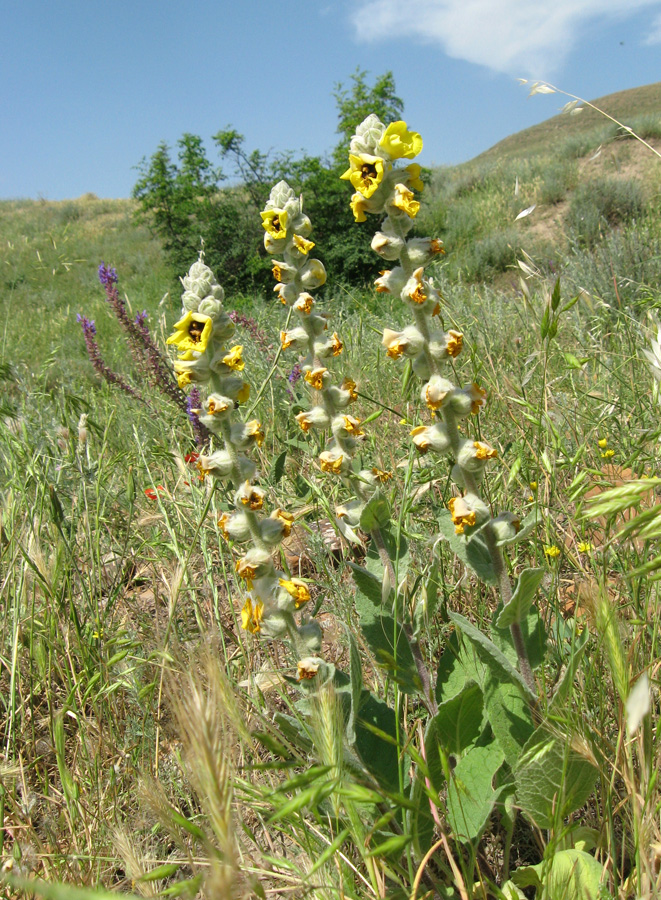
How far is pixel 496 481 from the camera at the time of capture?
6.17ft

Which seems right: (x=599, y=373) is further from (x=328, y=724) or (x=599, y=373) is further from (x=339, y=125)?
(x=339, y=125)

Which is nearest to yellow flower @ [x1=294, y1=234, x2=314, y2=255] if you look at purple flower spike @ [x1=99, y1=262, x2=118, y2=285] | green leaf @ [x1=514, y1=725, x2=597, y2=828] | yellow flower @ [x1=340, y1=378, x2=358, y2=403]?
yellow flower @ [x1=340, y1=378, x2=358, y2=403]

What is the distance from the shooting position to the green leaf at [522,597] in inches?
44.0

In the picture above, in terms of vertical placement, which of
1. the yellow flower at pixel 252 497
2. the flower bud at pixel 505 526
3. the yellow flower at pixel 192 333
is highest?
the yellow flower at pixel 192 333

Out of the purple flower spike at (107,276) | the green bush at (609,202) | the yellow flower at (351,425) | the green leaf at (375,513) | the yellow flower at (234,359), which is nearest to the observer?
the yellow flower at (234,359)

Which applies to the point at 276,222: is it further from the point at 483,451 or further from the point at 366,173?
the point at 483,451

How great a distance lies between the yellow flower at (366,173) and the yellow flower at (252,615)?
87 cm

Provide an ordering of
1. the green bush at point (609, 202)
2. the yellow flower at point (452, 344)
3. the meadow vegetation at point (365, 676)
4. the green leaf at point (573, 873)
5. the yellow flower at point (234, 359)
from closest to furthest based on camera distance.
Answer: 1. the meadow vegetation at point (365, 676)
2. the green leaf at point (573, 873)
3. the yellow flower at point (234, 359)
4. the yellow flower at point (452, 344)
5. the green bush at point (609, 202)

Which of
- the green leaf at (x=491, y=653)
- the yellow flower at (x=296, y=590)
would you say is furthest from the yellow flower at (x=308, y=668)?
the green leaf at (x=491, y=653)

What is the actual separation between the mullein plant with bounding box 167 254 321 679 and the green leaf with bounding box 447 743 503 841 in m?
0.41

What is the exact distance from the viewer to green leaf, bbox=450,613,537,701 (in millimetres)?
1187

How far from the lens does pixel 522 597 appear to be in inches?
46.2

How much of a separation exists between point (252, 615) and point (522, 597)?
1.71 ft

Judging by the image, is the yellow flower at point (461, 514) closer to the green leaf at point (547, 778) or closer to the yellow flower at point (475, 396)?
the yellow flower at point (475, 396)
